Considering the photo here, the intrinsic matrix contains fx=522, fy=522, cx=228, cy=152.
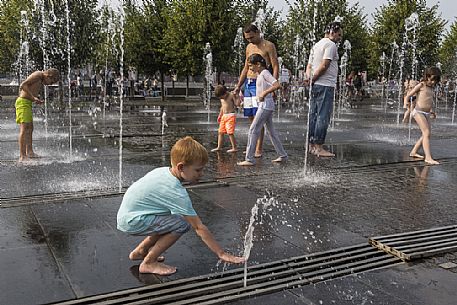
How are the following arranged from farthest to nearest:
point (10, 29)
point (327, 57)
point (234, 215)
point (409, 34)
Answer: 1. point (409, 34)
2. point (10, 29)
3. point (327, 57)
4. point (234, 215)

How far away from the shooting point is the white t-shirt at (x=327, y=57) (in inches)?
326

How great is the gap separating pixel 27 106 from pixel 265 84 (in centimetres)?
355

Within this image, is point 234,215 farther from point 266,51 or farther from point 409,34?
point 409,34

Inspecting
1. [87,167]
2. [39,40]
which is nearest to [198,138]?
[87,167]

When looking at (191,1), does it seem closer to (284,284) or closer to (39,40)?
(39,40)

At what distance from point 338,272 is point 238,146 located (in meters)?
6.28

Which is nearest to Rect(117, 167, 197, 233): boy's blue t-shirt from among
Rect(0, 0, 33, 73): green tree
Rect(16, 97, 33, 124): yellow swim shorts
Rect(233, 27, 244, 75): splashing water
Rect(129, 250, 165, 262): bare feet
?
Rect(129, 250, 165, 262): bare feet

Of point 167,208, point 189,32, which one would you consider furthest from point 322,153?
point 189,32

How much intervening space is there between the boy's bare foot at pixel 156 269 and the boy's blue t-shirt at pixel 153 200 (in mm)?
242

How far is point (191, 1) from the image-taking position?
2827 centimetres

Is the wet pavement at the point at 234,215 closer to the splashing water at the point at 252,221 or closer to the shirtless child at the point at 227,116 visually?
the splashing water at the point at 252,221

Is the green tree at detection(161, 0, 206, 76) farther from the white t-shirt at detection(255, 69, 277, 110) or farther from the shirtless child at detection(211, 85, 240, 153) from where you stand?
the white t-shirt at detection(255, 69, 277, 110)

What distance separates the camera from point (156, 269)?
3.42 m

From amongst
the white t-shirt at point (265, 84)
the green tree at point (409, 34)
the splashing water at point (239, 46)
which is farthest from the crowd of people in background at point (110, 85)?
the white t-shirt at point (265, 84)
